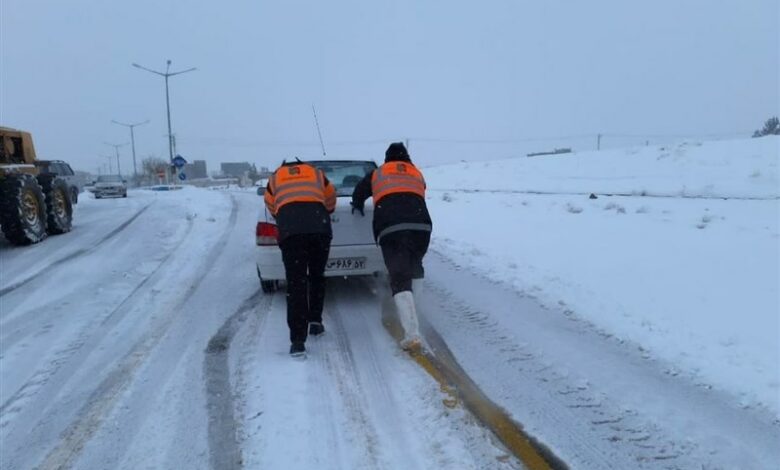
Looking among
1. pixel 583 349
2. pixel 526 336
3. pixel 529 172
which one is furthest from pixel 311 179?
pixel 529 172

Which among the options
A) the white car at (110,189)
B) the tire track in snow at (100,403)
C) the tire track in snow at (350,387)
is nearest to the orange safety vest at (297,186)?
the tire track in snow at (350,387)

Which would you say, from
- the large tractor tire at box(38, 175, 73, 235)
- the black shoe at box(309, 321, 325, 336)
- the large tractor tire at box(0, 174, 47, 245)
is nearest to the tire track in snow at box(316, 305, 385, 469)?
the black shoe at box(309, 321, 325, 336)

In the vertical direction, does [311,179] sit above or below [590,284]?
above

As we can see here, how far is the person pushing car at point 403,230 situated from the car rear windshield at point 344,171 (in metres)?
1.73

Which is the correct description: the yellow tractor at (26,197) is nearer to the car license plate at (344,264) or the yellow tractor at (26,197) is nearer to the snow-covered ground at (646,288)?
the car license plate at (344,264)

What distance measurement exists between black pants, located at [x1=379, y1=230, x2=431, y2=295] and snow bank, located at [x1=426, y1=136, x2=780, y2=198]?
38.1ft

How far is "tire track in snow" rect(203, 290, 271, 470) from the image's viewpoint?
298 centimetres

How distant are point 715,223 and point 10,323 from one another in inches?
363

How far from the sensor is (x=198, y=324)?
5.35 metres

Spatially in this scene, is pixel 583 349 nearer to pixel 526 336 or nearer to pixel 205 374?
pixel 526 336

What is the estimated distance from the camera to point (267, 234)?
573 cm

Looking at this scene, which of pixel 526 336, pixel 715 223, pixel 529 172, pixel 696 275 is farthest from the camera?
pixel 529 172

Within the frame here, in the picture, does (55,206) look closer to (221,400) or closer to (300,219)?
(300,219)

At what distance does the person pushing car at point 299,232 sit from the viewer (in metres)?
4.41
